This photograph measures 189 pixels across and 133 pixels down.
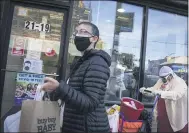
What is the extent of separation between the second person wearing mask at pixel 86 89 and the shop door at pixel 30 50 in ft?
9.05

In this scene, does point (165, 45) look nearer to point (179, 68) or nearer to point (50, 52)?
point (179, 68)

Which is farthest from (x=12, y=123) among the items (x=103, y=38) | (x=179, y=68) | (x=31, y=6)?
(x=179, y=68)

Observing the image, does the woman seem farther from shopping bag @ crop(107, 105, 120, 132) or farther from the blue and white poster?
the blue and white poster

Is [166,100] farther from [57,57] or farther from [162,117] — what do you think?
[57,57]

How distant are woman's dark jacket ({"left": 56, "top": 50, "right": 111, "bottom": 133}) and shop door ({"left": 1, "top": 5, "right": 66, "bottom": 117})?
2.83 meters

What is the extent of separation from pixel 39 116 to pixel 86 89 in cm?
38

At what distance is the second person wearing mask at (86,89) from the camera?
5.49 feet

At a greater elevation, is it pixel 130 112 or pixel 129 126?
pixel 130 112

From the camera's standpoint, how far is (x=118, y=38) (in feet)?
17.7

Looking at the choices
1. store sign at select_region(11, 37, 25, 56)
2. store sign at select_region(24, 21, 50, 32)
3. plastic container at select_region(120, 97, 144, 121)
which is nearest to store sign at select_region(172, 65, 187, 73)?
plastic container at select_region(120, 97, 144, 121)

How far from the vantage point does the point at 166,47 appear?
19.2 feet

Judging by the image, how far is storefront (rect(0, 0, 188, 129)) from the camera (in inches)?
182

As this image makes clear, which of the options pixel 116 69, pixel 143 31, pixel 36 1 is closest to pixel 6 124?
pixel 36 1

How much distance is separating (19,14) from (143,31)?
272 cm
